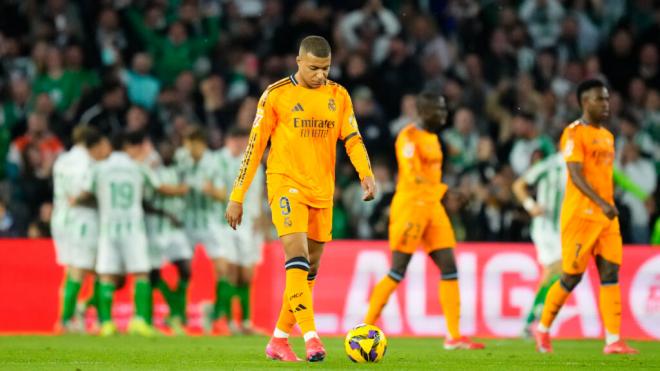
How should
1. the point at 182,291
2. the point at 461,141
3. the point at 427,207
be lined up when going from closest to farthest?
1. the point at 427,207
2. the point at 182,291
3. the point at 461,141

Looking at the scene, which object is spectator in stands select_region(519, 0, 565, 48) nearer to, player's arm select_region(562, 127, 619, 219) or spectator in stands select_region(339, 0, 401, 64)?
spectator in stands select_region(339, 0, 401, 64)

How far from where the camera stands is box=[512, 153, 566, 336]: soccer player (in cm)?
1627

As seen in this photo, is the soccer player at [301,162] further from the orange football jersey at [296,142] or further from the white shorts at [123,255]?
the white shorts at [123,255]

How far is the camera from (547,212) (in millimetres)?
16562

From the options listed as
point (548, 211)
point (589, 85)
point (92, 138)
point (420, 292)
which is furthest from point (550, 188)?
point (92, 138)

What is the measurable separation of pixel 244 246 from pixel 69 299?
88.4 inches

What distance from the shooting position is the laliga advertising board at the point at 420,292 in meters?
16.3

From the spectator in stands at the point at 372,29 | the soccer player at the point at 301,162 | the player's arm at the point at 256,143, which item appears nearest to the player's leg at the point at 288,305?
the soccer player at the point at 301,162

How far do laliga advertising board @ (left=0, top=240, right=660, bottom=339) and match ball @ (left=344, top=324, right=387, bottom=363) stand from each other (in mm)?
6020

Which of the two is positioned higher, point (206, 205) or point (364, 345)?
point (206, 205)

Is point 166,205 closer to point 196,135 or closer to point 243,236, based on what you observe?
point 196,135

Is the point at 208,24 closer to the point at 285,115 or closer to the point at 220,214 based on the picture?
the point at 220,214

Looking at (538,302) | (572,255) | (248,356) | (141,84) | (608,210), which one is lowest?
(248,356)

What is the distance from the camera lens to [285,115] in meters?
10.5
